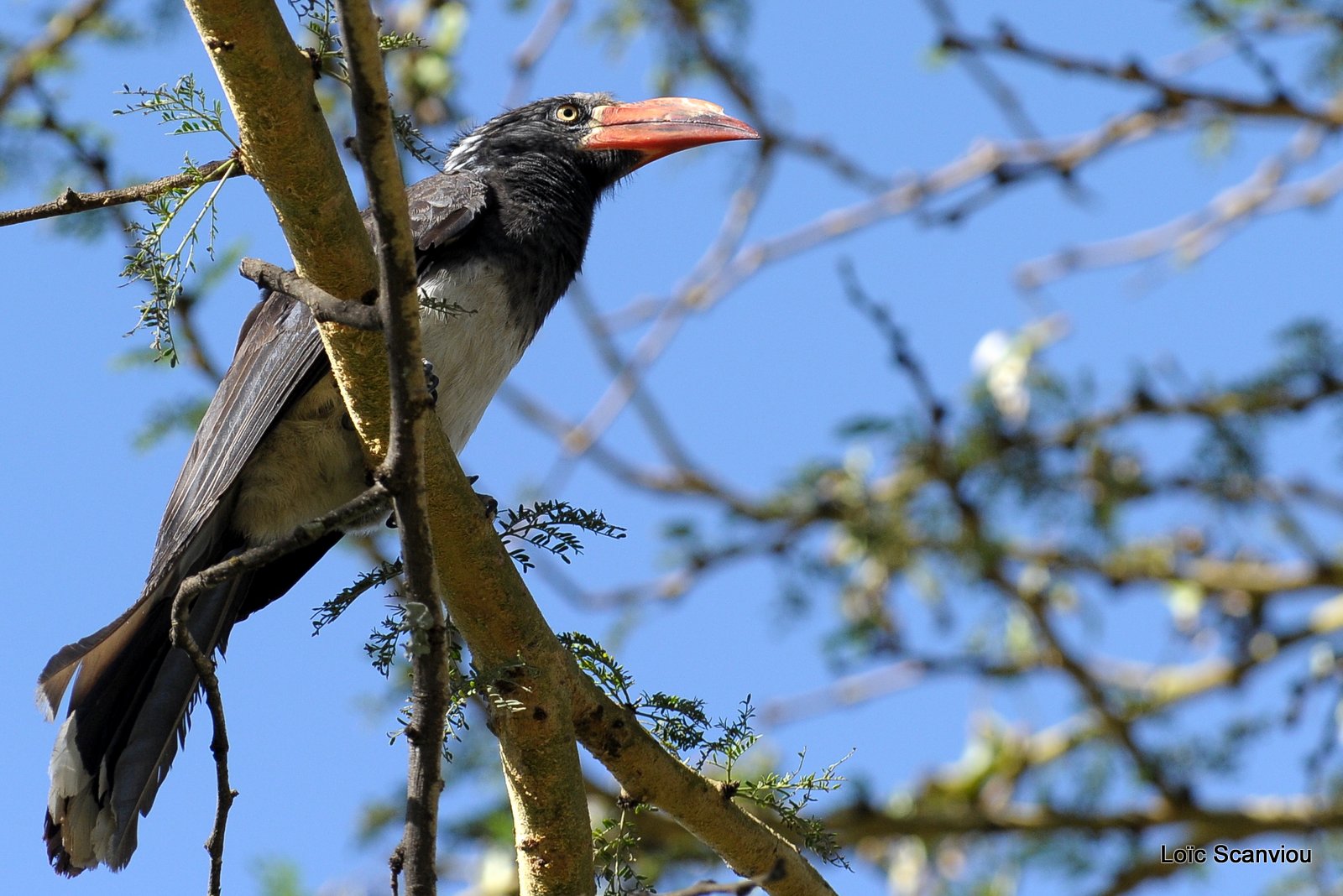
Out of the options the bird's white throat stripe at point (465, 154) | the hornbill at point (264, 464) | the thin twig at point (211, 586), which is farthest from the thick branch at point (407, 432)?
the bird's white throat stripe at point (465, 154)

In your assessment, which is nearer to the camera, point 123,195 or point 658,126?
point 123,195

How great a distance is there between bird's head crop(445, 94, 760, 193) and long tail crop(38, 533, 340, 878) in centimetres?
210

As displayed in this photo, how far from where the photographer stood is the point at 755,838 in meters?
3.33

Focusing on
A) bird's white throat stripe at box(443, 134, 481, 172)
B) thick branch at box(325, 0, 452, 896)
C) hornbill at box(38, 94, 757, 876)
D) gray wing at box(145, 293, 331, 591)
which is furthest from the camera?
bird's white throat stripe at box(443, 134, 481, 172)

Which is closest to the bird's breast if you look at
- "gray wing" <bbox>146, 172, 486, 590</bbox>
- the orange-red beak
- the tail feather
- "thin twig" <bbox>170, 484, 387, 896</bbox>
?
"gray wing" <bbox>146, 172, 486, 590</bbox>

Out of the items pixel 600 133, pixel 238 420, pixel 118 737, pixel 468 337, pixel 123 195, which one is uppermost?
pixel 600 133

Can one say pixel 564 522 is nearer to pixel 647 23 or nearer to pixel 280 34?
pixel 280 34

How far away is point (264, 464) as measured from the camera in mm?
4199

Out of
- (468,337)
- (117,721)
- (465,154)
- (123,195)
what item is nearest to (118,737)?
(117,721)

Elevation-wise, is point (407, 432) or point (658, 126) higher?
point (658, 126)

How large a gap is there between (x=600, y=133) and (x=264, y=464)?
2016 millimetres

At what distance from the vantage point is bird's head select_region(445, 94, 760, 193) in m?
5.21

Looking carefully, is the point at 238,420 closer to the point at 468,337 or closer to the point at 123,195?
the point at 468,337
